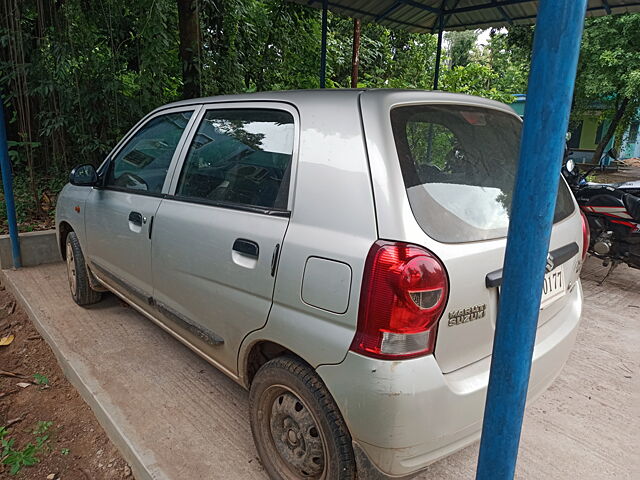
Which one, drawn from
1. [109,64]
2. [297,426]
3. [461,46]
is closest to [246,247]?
[297,426]

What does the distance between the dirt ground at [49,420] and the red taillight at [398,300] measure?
5.21 ft

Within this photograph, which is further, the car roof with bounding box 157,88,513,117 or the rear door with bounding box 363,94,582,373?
the car roof with bounding box 157,88,513,117

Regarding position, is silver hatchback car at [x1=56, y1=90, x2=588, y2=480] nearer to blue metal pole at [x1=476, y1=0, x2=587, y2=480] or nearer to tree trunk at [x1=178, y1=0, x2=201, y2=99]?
blue metal pole at [x1=476, y1=0, x2=587, y2=480]

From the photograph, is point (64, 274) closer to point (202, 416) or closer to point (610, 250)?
point (202, 416)

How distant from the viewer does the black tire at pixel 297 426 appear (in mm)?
1723

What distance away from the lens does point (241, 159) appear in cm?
231

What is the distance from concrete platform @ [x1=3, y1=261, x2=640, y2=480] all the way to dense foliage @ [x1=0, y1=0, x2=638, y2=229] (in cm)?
284

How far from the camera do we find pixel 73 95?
19.0 ft

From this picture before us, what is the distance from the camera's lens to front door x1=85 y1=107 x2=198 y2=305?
281 cm

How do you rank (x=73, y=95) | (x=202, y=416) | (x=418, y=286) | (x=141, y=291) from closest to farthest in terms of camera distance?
(x=418, y=286) → (x=202, y=416) → (x=141, y=291) → (x=73, y=95)

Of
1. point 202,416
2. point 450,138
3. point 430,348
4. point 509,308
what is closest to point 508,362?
point 509,308

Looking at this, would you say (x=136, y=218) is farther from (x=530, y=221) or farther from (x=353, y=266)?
(x=530, y=221)

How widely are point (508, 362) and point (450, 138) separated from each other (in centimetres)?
113

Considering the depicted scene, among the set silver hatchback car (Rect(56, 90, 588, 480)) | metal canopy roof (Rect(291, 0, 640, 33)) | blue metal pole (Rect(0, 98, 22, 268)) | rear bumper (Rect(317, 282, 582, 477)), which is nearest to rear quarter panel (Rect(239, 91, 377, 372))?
silver hatchback car (Rect(56, 90, 588, 480))
